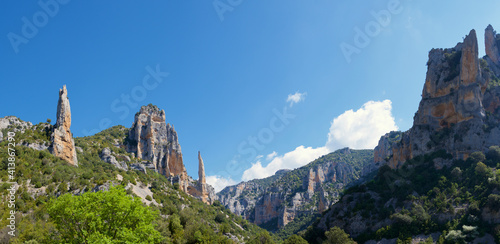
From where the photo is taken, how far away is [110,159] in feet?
188

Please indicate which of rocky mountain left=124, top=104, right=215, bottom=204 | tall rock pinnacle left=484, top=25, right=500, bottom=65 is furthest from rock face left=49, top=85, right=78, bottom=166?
tall rock pinnacle left=484, top=25, right=500, bottom=65

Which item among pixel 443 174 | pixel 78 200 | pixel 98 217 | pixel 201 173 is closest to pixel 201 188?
pixel 201 173

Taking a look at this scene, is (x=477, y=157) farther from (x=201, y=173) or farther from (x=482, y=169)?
(x=201, y=173)

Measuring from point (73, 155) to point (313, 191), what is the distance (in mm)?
108253

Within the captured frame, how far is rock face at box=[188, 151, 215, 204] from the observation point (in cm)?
7906

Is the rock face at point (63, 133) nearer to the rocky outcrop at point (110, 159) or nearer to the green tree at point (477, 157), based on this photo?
the rocky outcrop at point (110, 159)

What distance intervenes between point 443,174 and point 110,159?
68.0 meters

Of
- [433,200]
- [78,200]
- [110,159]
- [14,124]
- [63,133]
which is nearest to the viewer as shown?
[78,200]

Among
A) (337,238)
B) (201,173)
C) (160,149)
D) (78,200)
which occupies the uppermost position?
(160,149)

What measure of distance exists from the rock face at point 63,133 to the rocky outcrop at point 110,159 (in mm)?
11988

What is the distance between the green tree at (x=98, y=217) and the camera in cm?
1633

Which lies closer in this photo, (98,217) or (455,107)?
(98,217)

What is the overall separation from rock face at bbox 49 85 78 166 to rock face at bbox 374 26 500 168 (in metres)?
70.1

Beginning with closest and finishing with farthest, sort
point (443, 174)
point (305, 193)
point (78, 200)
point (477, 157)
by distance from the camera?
point (78, 200) → point (477, 157) → point (443, 174) → point (305, 193)
